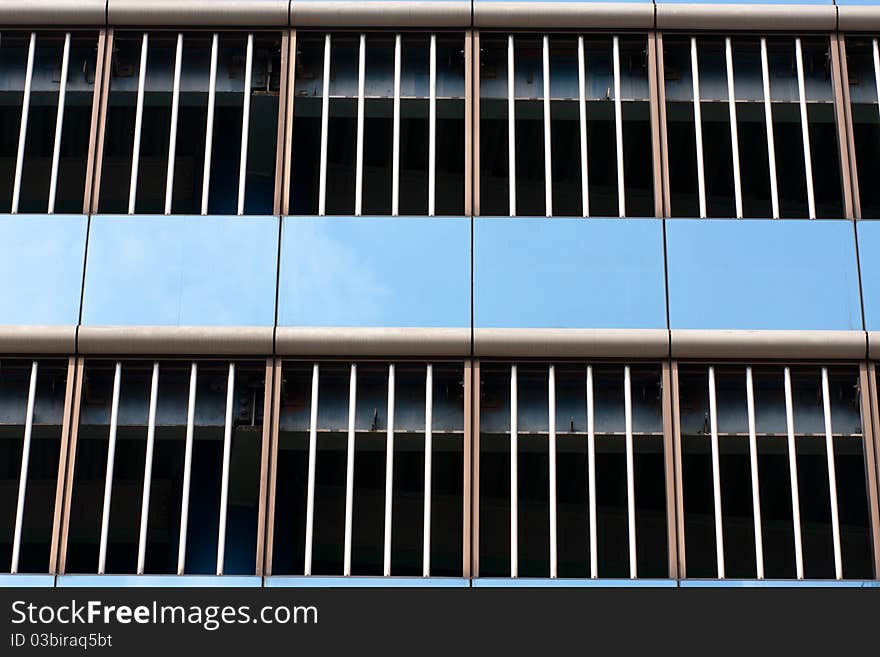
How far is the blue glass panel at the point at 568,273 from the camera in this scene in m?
14.3

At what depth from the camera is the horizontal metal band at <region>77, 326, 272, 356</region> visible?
46.4ft

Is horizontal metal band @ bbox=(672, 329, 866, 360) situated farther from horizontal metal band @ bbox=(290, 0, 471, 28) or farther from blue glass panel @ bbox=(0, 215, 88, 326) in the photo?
blue glass panel @ bbox=(0, 215, 88, 326)

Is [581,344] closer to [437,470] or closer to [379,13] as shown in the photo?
[437,470]

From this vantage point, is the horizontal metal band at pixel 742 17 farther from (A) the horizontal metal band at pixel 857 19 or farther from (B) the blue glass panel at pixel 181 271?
(B) the blue glass panel at pixel 181 271

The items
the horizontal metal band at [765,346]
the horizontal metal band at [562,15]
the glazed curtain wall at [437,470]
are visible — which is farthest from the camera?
the horizontal metal band at [562,15]

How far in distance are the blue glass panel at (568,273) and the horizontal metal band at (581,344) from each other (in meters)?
0.12

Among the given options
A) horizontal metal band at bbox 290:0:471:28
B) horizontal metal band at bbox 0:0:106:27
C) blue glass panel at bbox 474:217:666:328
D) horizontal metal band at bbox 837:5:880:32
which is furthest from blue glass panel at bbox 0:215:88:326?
horizontal metal band at bbox 837:5:880:32

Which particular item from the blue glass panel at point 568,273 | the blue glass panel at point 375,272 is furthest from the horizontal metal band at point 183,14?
the blue glass panel at point 568,273

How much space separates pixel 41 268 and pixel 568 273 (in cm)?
550

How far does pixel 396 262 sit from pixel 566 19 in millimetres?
3381

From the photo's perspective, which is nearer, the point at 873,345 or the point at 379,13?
the point at 873,345

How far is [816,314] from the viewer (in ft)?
47.0

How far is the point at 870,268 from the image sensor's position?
1449cm

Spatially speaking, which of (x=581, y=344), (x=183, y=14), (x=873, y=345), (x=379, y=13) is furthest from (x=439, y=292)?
(x=873, y=345)
